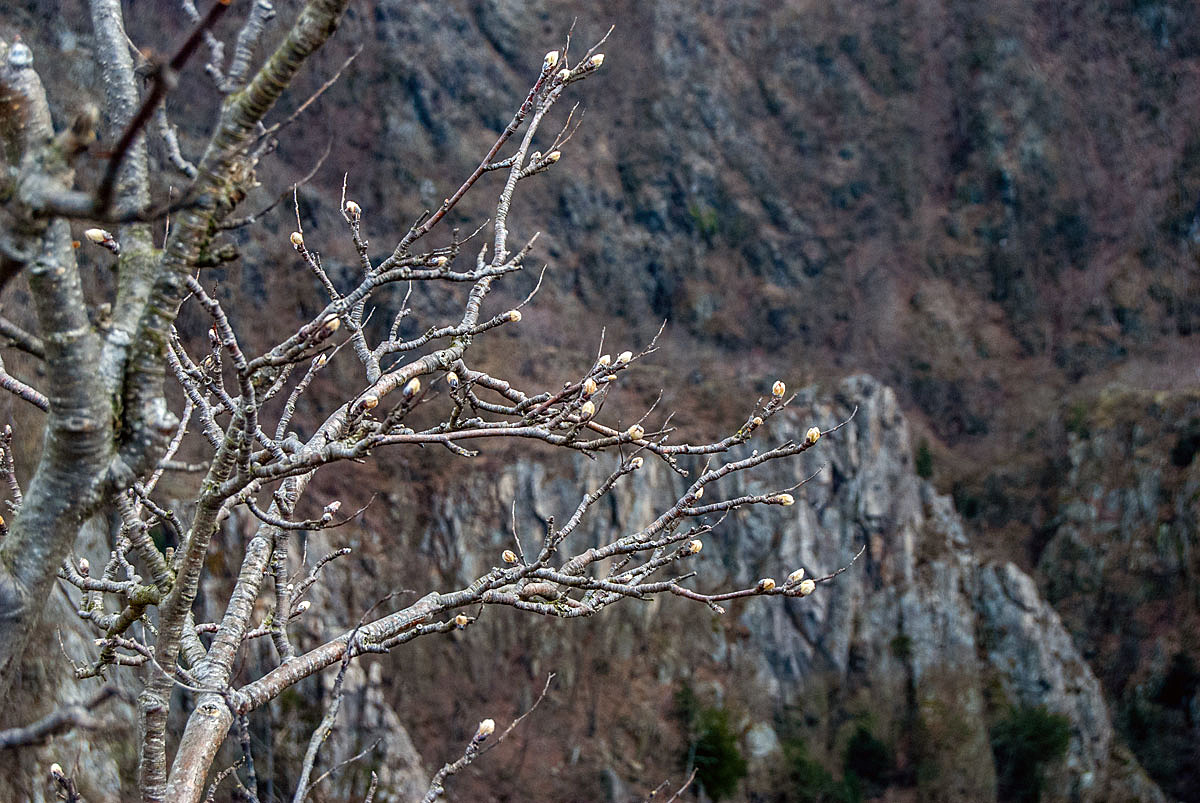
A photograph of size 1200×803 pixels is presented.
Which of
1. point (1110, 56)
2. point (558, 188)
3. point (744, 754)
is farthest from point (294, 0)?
point (1110, 56)

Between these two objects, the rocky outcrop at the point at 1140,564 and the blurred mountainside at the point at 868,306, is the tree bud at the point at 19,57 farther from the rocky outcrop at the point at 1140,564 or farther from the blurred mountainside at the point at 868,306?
the rocky outcrop at the point at 1140,564

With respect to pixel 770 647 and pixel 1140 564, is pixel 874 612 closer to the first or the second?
pixel 770 647

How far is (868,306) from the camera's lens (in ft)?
114

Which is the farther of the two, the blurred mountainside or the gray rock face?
the blurred mountainside

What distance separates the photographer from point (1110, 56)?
40.1m

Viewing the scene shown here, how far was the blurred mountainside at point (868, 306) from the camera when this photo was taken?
74.3ft

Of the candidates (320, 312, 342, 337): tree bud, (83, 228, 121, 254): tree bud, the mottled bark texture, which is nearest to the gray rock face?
(83, 228, 121, 254): tree bud

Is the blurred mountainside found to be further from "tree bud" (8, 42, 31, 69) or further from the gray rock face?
"tree bud" (8, 42, 31, 69)

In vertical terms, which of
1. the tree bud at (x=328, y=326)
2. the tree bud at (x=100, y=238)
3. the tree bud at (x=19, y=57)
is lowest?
the tree bud at (x=328, y=326)

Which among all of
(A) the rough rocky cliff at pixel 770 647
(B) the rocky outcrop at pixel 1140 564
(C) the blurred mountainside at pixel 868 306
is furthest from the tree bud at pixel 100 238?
(B) the rocky outcrop at pixel 1140 564

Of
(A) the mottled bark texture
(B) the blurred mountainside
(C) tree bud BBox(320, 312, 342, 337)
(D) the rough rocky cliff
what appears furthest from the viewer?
(B) the blurred mountainside

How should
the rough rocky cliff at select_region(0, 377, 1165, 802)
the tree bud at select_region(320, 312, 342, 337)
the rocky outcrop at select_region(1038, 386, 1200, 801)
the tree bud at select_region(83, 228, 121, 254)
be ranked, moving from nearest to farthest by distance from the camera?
the tree bud at select_region(320, 312, 342, 337) → the tree bud at select_region(83, 228, 121, 254) → the rough rocky cliff at select_region(0, 377, 1165, 802) → the rocky outcrop at select_region(1038, 386, 1200, 801)

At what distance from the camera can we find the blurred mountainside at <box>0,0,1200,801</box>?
22.7m

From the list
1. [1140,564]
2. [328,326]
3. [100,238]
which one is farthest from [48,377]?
[1140,564]
